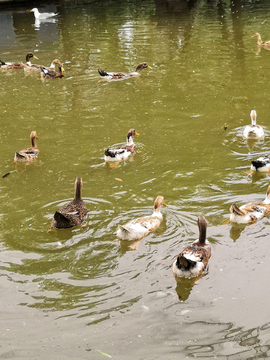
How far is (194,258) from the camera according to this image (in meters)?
6.61

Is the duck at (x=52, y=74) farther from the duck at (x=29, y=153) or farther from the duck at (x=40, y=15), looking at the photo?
the duck at (x=40, y=15)

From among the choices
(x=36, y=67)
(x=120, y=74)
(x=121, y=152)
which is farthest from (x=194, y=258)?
(x=36, y=67)

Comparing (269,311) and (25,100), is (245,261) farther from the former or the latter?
(25,100)

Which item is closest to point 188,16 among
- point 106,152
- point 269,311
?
point 106,152

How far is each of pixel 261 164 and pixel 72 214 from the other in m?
3.74

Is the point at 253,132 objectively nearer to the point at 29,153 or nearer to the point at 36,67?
the point at 29,153

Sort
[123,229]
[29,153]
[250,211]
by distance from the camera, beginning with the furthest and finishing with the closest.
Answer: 1. [29,153]
2. [250,211]
3. [123,229]

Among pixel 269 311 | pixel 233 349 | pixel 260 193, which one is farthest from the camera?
pixel 260 193

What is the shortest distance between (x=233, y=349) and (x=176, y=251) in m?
2.02

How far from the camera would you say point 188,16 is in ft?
89.3

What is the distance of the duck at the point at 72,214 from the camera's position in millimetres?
7570

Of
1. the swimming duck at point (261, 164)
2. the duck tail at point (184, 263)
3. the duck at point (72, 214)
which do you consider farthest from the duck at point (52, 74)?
the duck tail at point (184, 263)

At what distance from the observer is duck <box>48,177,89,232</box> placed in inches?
298

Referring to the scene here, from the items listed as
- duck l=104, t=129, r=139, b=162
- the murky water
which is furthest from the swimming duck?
duck l=104, t=129, r=139, b=162
